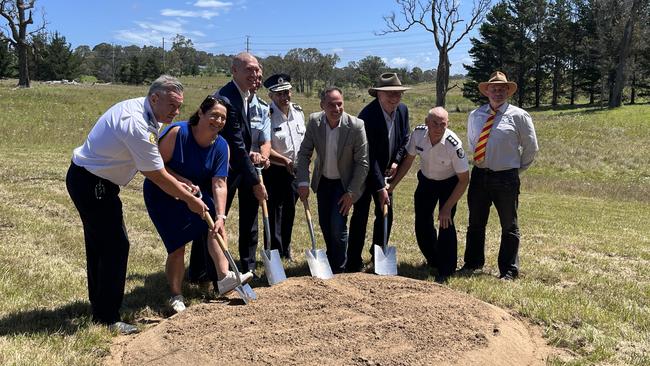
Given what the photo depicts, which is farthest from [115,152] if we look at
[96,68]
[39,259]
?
[96,68]

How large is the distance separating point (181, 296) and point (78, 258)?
84.1 inches

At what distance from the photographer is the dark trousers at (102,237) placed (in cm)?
395

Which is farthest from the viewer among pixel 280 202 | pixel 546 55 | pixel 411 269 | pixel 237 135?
pixel 546 55

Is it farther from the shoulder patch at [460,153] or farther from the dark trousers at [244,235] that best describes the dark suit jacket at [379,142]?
the dark trousers at [244,235]

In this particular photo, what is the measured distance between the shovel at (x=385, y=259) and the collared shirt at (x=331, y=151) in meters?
0.73

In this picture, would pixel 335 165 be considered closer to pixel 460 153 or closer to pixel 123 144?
pixel 460 153

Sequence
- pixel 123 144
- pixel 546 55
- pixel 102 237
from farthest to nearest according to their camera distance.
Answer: pixel 546 55, pixel 102 237, pixel 123 144

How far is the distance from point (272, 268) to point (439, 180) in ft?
6.93

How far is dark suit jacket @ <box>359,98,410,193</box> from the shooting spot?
576cm

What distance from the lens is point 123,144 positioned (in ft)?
12.5

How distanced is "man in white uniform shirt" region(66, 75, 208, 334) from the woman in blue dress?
304mm

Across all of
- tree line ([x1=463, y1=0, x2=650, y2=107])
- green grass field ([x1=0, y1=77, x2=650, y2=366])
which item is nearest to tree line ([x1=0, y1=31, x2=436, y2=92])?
tree line ([x1=463, y1=0, x2=650, y2=107])

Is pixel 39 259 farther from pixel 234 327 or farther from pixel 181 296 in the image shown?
pixel 234 327

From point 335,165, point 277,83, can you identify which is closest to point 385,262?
point 335,165
